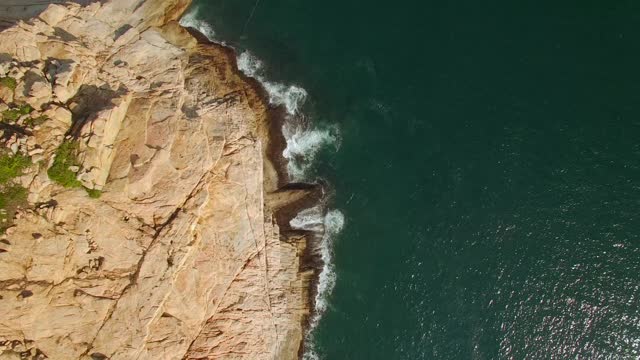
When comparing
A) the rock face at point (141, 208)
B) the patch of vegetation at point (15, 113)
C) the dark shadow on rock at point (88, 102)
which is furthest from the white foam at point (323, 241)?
the patch of vegetation at point (15, 113)

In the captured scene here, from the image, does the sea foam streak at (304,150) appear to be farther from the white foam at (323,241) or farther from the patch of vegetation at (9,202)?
the patch of vegetation at (9,202)

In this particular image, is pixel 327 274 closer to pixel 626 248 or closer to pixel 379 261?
pixel 379 261

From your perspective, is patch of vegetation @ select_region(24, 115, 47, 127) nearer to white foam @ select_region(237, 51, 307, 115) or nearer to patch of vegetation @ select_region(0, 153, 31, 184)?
patch of vegetation @ select_region(0, 153, 31, 184)

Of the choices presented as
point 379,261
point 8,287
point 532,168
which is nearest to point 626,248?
point 532,168

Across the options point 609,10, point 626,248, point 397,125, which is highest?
point 609,10

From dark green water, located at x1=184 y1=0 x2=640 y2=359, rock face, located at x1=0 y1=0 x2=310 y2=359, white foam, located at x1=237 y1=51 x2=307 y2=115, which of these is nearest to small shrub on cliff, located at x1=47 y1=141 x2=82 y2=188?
rock face, located at x1=0 y1=0 x2=310 y2=359

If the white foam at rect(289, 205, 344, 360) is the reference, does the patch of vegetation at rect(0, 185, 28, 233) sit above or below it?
above

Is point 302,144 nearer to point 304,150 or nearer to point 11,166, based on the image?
point 304,150
